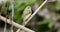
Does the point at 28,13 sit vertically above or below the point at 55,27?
below

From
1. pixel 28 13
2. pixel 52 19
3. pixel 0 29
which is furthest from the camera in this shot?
pixel 52 19

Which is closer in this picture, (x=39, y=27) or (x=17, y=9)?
(x=17, y=9)

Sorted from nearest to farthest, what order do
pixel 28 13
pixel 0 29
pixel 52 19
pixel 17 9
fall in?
1. pixel 28 13
2. pixel 17 9
3. pixel 0 29
4. pixel 52 19

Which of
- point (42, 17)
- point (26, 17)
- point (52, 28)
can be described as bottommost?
point (26, 17)

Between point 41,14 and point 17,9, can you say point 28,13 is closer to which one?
point 17,9

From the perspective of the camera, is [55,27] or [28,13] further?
[55,27]

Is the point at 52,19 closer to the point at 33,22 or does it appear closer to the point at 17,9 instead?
the point at 33,22

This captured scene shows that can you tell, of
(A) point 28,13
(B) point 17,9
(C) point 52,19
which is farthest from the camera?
(C) point 52,19

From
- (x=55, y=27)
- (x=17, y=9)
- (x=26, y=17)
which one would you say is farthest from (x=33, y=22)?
(x=26, y=17)

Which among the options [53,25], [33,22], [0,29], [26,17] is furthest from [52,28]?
[26,17]
